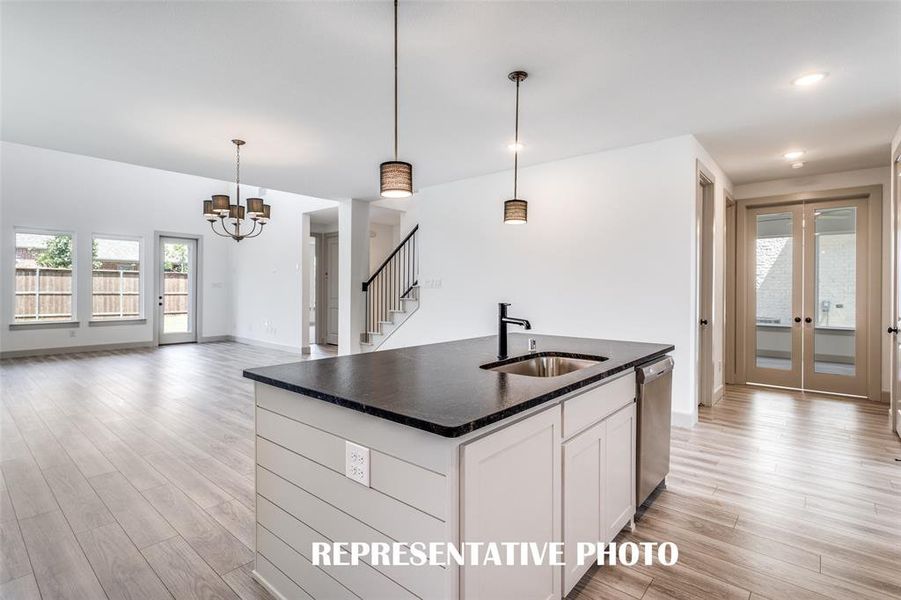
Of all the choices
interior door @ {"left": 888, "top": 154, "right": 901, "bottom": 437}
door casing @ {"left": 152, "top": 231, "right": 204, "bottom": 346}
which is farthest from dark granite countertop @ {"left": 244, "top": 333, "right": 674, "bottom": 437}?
door casing @ {"left": 152, "top": 231, "right": 204, "bottom": 346}

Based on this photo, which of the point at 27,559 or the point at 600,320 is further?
the point at 600,320

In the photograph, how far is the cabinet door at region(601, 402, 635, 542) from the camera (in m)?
2.07

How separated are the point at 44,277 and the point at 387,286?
6.14 m

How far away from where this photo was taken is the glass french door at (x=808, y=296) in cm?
529

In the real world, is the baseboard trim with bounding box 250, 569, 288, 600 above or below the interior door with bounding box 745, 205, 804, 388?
below

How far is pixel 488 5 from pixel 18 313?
9464 mm

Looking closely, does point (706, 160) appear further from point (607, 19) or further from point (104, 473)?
point (104, 473)

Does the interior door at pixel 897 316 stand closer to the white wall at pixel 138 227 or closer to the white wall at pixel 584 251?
the white wall at pixel 584 251

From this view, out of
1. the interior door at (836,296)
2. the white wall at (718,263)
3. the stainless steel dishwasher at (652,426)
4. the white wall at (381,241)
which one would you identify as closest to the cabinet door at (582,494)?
the stainless steel dishwasher at (652,426)

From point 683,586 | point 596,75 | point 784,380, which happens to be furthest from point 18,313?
point 784,380

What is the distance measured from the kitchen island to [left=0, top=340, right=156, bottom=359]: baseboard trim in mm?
8646

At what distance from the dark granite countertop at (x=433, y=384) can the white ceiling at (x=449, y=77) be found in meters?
1.78

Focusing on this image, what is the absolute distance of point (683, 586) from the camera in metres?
1.92

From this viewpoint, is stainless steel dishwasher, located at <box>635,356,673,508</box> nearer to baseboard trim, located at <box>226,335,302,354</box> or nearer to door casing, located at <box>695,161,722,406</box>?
door casing, located at <box>695,161,722,406</box>
